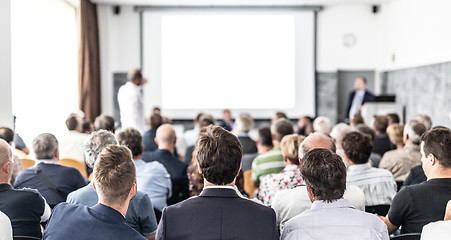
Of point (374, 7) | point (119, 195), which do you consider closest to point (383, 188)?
point (119, 195)

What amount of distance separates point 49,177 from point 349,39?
844cm

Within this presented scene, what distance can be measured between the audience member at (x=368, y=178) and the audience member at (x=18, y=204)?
190 cm

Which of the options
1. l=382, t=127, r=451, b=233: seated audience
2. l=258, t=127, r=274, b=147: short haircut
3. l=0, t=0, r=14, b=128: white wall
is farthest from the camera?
l=0, t=0, r=14, b=128: white wall

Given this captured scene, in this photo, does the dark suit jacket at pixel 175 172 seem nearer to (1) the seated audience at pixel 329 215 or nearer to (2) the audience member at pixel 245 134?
(2) the audience member at pixel 245 134

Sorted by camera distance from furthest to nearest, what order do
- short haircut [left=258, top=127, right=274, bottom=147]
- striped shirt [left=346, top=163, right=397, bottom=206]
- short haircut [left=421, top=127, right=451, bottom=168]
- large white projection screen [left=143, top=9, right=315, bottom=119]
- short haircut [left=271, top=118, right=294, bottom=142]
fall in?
large white projection screen [left=143, top=9, right=315, bottom=119] → short haircut [left=271, top=118, right=294, bottom=142] → short haircut [left=258, top=127, right=274, bottom=147] → striped shirt [left=346, top=163, right=397, bottom=206] → short haircut [left=421, top=127, right=451, bottom=168]

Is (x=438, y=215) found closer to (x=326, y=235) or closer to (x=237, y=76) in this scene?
(x=326, y=235)

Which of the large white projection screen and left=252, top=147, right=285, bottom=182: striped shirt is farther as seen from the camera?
the large white projection screen

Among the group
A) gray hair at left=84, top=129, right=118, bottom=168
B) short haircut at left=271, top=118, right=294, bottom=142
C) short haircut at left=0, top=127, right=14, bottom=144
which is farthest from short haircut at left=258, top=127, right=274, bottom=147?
short haircut at left=0, top=127, right=14, bottom=144

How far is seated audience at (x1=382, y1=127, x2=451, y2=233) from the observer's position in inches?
95.6

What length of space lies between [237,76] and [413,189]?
8.16 meters

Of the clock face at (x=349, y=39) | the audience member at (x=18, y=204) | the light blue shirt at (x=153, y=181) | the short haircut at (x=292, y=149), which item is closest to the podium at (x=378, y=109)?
the clock face at (x=349, y=39)

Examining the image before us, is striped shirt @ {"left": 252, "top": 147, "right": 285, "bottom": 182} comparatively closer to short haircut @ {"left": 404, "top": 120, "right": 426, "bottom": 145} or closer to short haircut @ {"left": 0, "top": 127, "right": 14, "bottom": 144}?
short haircut @ {"left": 404, "top": 120, "right": 426, "bottom": 145}

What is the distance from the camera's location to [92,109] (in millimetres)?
9945

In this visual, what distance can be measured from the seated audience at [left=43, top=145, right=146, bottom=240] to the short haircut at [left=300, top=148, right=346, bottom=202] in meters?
0.72
